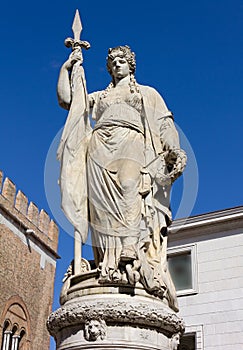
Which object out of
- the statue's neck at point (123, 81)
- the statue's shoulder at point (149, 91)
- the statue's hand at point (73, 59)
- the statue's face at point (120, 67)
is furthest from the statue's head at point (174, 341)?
the statue's hand at point (73, 59)

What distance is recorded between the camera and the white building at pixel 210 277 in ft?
57.0

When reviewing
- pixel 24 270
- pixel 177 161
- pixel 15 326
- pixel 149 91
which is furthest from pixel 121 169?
pixel 24 270

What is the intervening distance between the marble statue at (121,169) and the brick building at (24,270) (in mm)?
21629

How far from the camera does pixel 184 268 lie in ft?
62.6

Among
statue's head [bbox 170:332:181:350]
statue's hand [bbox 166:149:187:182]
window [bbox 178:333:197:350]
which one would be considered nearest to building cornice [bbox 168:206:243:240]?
window [bbox 178:333:197:350]

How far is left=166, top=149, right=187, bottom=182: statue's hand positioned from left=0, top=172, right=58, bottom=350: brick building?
73.0 ft

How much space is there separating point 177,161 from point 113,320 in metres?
1.60

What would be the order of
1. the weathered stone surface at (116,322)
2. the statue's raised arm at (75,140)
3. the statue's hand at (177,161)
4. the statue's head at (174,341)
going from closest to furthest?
the weathered stone surface at (116,322) → the statue's head at (174,341) → the statue's hand at (177,161) → the statue's raised arm at (75,140)

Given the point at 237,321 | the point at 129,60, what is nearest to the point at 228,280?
the point at 237,321

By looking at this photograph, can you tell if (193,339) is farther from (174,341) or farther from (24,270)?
(24,270)

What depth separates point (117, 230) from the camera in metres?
5.32

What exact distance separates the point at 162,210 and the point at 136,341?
134 centimetres

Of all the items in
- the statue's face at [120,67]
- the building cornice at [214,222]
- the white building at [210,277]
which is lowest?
the statue's face at [120,67]

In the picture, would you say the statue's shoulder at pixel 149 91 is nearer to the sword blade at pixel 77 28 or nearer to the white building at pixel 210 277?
the sword blade at pixel 77 28
